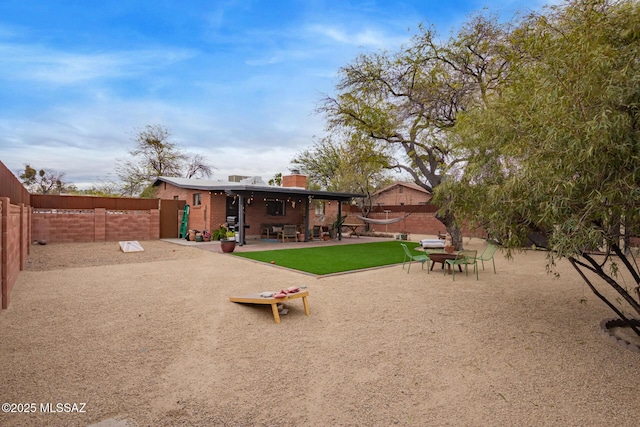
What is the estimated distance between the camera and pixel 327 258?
417 inches

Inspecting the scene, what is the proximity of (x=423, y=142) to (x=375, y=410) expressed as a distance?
1266 cm

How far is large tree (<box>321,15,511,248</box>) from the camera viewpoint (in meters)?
12.3

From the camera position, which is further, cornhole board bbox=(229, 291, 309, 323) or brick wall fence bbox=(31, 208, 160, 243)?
brick wall fence bbox=(31, 208, 160, 243)

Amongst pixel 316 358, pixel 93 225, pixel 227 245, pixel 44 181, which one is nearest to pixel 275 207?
pixel 227 245

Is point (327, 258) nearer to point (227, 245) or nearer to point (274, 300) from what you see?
point (227, 245)

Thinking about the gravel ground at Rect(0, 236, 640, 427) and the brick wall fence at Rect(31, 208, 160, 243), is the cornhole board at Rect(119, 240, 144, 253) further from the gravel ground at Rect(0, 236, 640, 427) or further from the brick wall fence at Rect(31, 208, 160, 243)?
the gravel ground at Rect(0, 236, 640, 427)

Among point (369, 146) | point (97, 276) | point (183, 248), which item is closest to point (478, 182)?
point (97, 276)

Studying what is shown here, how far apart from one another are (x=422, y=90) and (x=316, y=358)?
11938mm

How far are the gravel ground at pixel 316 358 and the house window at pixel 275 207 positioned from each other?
36.1 ft

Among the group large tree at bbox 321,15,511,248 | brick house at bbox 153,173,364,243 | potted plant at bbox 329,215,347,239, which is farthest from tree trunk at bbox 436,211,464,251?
potted plant at bbox 329,215,347,239

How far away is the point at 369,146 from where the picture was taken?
14.7 m

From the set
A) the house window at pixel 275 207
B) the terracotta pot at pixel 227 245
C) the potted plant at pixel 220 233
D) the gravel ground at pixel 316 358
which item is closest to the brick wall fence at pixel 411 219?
the house window at pixel 275 207

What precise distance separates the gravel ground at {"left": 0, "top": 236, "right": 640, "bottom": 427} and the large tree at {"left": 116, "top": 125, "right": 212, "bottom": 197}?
77.7ft

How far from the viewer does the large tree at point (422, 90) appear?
1233 centimetres
